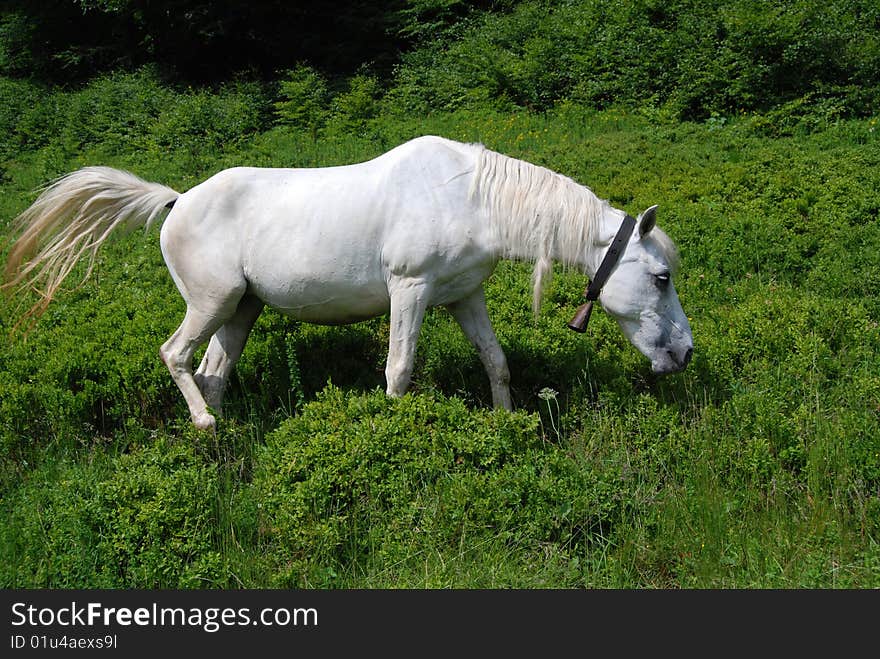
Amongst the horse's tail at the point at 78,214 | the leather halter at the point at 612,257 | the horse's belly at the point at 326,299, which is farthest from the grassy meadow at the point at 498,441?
the horse's tail at the point at 78,214

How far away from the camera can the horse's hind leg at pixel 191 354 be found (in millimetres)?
5293

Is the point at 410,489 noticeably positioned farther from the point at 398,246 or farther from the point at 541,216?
the point at 541,216

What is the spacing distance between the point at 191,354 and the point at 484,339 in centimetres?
199

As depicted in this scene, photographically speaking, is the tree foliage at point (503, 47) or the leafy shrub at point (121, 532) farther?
the tree foliage at point (503, 47)

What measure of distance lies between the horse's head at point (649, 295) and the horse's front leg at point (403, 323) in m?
1.17

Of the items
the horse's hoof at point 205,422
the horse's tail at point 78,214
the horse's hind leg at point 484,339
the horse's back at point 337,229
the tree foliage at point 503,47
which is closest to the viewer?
the horse's back at point 337,229

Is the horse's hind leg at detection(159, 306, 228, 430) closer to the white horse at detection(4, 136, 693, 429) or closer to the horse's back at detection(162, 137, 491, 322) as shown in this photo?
the white horse at detection(4, 136, 693, 429)

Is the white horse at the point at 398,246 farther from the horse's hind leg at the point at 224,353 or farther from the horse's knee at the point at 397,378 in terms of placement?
the horse's hind leg at the point at 224,353

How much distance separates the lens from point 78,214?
5.63 m

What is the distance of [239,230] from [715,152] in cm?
824

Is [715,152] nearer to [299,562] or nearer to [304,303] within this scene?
[304,303]

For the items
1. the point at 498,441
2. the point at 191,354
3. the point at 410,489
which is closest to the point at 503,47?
the point at 191,354

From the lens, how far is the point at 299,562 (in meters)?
3.97

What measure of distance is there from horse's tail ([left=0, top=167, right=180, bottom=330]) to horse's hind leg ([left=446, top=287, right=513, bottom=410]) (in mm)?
2215
